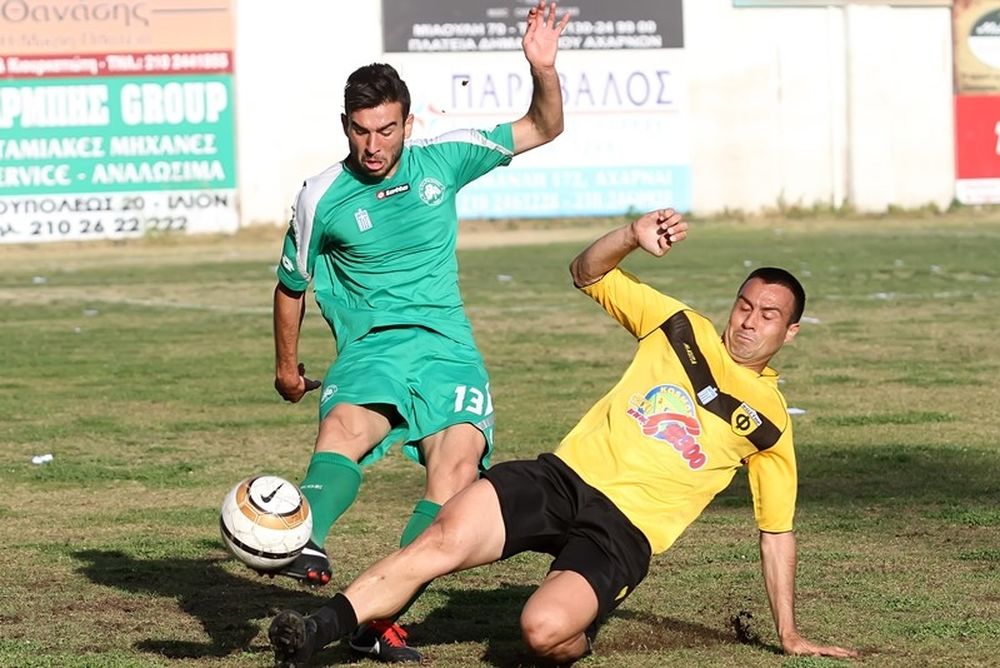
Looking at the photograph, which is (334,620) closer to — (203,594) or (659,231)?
(659,231)

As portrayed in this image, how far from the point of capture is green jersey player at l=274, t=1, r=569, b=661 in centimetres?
679

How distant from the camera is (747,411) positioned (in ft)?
21.4

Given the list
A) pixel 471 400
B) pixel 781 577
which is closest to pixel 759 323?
pixel 781 577

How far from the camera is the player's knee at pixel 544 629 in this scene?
20.1 feet

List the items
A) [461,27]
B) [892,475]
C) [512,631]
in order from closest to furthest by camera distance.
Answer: [512,631] → [892,475] → [461,27]

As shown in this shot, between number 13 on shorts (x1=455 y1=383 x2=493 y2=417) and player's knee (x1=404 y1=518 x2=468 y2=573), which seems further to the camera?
number 13 on shorts (x1=455 y1=383 x2=493 y2=417)

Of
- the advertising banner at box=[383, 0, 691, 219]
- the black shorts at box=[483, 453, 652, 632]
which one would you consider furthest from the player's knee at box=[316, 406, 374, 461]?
the advertising banner at box=[383, 0, 691, 219]

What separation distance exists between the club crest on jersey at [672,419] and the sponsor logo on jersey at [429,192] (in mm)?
1202

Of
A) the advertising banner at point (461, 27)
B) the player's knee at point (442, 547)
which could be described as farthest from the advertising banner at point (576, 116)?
the player's knee at point (442, 547)

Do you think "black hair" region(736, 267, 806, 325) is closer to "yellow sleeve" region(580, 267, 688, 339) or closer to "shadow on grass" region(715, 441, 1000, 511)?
Answer: "yellow sleeve" region(580, 267, 688, 339)

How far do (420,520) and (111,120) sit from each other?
91.7 feet

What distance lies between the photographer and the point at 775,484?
6582 mm

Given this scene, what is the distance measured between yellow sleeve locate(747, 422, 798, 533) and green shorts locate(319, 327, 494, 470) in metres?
1.07

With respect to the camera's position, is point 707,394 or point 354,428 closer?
point 707,394
